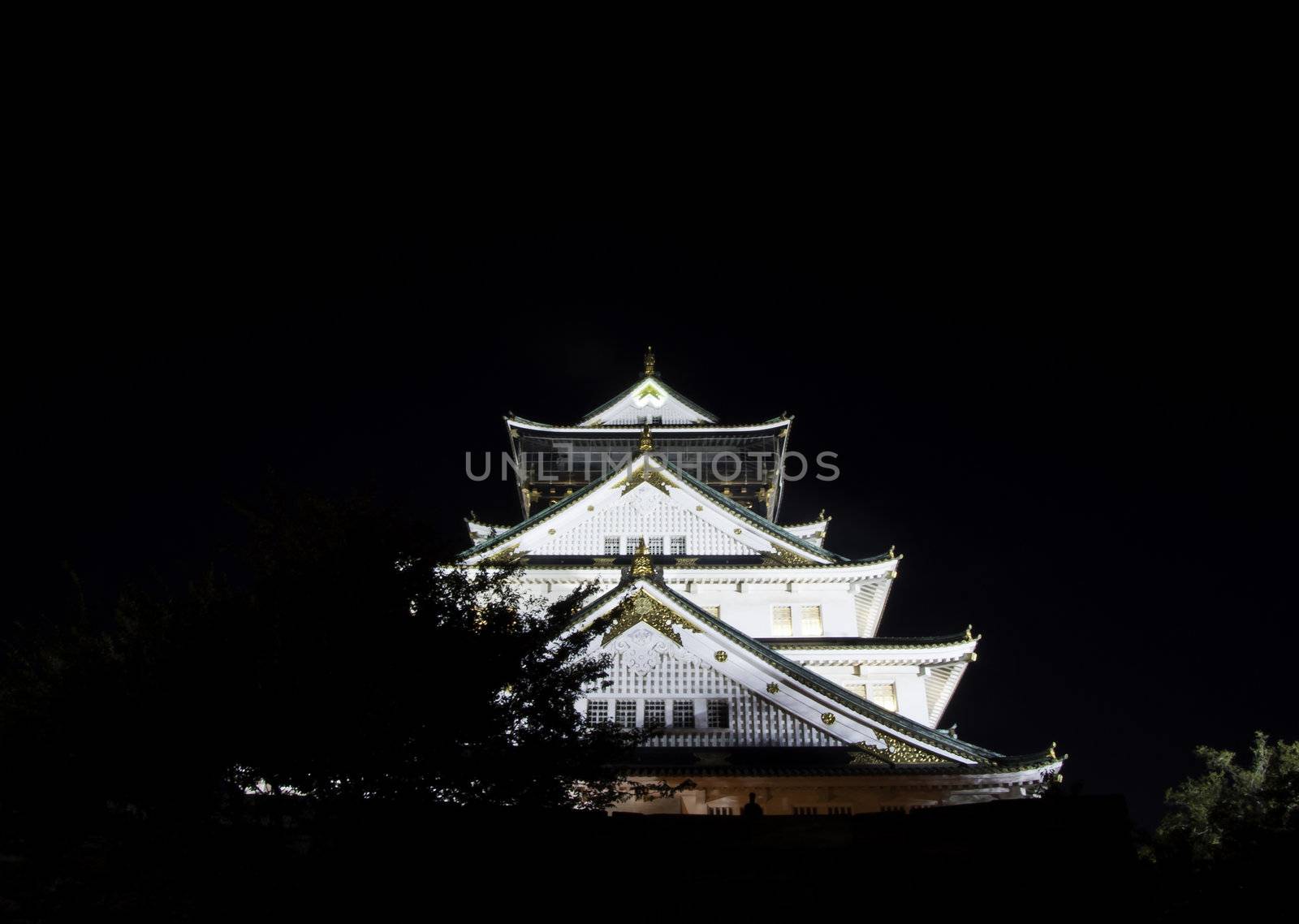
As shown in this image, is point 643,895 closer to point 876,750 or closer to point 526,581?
point 876,750

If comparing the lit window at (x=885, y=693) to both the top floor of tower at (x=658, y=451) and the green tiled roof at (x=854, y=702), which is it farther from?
the top floor of tower at (x=658, y=451)

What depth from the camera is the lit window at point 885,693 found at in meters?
23.7

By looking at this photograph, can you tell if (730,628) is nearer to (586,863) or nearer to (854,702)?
(854,702)

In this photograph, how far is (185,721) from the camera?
368 inches

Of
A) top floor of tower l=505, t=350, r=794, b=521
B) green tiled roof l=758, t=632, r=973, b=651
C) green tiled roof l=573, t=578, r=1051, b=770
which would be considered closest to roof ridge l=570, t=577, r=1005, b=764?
green tiled roof l=573, t=578, r=1051, b=770

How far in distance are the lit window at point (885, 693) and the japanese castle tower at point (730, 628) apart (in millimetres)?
75

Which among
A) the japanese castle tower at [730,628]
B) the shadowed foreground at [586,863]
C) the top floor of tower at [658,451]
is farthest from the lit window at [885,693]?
the shadowed foreground at [586,863]

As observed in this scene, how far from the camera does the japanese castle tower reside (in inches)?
629

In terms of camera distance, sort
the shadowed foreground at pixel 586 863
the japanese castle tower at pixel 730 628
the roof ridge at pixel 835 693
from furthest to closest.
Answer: the roof ridge at pixel 835 693, the japanese castle tower at pixel 730 628, the shadowed foreground at pixel 586 863

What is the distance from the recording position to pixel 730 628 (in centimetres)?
1830

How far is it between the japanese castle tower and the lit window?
75mm

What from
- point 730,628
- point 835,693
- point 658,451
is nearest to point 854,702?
point 835,693

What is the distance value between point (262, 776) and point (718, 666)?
417 inches

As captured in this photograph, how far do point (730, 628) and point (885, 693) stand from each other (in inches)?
320
